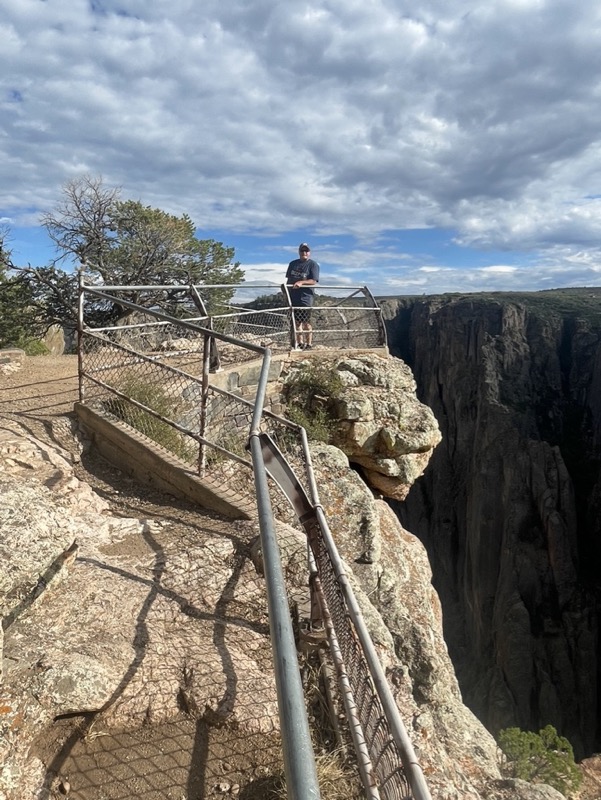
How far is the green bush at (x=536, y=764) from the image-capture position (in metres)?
5.01

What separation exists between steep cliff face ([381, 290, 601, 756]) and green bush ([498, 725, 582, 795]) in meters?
16.4

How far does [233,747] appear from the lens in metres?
2.58

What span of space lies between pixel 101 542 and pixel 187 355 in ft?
15.6

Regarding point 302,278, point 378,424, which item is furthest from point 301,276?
point 378,424

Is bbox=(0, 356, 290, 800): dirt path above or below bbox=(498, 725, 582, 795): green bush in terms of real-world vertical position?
above

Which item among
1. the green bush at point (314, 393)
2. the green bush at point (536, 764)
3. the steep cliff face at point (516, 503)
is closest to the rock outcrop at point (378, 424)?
the green bush at point (314, 393)

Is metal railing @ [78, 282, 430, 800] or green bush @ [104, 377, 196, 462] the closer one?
metal railing @ [78, 282, 430, 800]

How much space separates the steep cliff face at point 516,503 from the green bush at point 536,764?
16.4 meters

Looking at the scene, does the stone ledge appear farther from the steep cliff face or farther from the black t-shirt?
the steep cliff face

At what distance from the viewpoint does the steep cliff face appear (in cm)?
2711

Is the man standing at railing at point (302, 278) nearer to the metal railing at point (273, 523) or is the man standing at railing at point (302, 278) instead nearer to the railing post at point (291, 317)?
the railing post at point (291, 317)

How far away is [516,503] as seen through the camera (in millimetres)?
36375

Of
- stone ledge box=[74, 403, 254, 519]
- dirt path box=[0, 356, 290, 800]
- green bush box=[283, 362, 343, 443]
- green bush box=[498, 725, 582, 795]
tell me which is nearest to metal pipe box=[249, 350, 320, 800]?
dirt path box=[0, 356, 290, 800]

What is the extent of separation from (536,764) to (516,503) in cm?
3255
